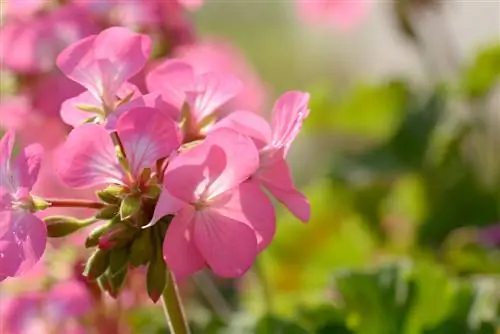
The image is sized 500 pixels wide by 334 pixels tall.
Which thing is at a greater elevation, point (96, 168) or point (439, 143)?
point (96, 168)

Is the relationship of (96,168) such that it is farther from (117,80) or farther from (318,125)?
(318,125)

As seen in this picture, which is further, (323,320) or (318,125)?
(318,125)

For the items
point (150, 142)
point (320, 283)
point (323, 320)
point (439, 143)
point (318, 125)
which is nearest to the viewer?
point (150, 142)

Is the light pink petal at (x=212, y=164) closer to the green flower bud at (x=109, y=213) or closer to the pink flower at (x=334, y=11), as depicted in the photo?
the green flower bud at (x=109, y=213)

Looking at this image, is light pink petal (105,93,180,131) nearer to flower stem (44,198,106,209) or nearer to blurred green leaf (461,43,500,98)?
flower stem (44,198,106,209)

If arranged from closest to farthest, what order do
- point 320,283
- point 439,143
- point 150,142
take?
1. point 150,142
2. point 320,283
3. point 439,143

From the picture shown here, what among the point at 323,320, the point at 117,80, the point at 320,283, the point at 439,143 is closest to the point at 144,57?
the point at 117,80

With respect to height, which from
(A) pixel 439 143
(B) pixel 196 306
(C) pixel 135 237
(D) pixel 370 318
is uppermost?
(C) pixel 135 237

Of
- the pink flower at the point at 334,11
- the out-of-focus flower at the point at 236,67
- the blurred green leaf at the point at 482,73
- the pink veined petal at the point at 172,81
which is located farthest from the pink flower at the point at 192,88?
the pink flower at the point at 334,11
